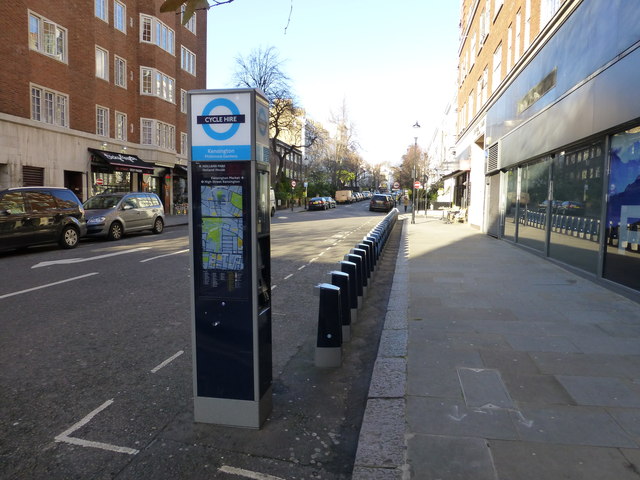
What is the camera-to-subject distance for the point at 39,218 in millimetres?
13078

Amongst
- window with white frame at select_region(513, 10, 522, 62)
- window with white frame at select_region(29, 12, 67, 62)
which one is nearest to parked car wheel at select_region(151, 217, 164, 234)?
window with white frame at select_region(29, 12, 67, 62)

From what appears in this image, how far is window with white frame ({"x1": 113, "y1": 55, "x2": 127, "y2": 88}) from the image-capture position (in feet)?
92.5

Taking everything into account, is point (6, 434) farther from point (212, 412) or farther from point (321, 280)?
point (321, 280)

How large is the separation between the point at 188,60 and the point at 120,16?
778 centimetres

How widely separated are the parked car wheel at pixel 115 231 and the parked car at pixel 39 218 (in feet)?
6.22

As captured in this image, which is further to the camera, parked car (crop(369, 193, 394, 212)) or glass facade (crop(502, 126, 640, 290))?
parked car (crop(369, 193, 394, 212))

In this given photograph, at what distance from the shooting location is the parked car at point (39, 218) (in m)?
12.2

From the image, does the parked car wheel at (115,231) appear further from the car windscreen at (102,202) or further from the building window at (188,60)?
the building window at (188,60)

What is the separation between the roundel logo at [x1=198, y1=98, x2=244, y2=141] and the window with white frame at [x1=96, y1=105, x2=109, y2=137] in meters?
26.5

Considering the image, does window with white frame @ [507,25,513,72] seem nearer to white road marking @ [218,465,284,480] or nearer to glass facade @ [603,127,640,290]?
glass facade @ [603,127,640,290]

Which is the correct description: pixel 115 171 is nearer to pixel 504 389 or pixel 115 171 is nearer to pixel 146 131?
pixel 146 131

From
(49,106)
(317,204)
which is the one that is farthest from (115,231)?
(317,204)

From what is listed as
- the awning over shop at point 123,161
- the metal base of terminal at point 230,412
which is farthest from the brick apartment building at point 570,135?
the awning over shop at point 123,161

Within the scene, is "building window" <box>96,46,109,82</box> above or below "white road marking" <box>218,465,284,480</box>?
above
